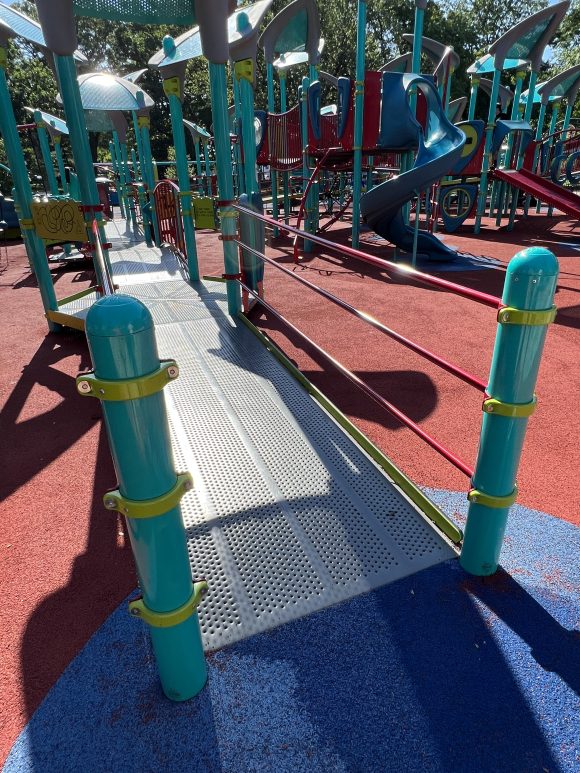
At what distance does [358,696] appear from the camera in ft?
4.90

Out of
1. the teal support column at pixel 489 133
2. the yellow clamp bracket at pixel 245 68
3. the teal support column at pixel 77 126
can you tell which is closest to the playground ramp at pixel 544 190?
the teal support column at pixel 489 133

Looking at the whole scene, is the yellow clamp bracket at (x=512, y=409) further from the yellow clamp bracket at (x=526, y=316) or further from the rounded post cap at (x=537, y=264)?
the rounded post cap at (x=537, y=264)

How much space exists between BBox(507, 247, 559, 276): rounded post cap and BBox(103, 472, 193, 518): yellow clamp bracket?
1.13 m

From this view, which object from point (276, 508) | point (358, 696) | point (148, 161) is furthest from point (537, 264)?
point (148, 161)

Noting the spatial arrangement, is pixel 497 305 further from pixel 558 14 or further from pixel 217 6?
pixel 558 14

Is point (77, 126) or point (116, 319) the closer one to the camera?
point (116, 319)

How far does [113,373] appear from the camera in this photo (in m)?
1.04

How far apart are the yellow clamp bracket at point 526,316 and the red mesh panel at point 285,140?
11533mm

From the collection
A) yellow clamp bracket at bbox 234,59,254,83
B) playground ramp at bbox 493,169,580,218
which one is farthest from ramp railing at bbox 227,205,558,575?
playground ramp at bbox 493,169,580,218

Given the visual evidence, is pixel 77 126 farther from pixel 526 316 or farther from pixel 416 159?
pixel 416 159

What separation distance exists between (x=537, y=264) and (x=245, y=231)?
13.1 feet

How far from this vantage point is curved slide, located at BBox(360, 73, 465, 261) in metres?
7.96

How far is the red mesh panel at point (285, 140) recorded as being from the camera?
37.7ft

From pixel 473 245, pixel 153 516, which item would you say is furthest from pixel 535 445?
pixel 473 245
